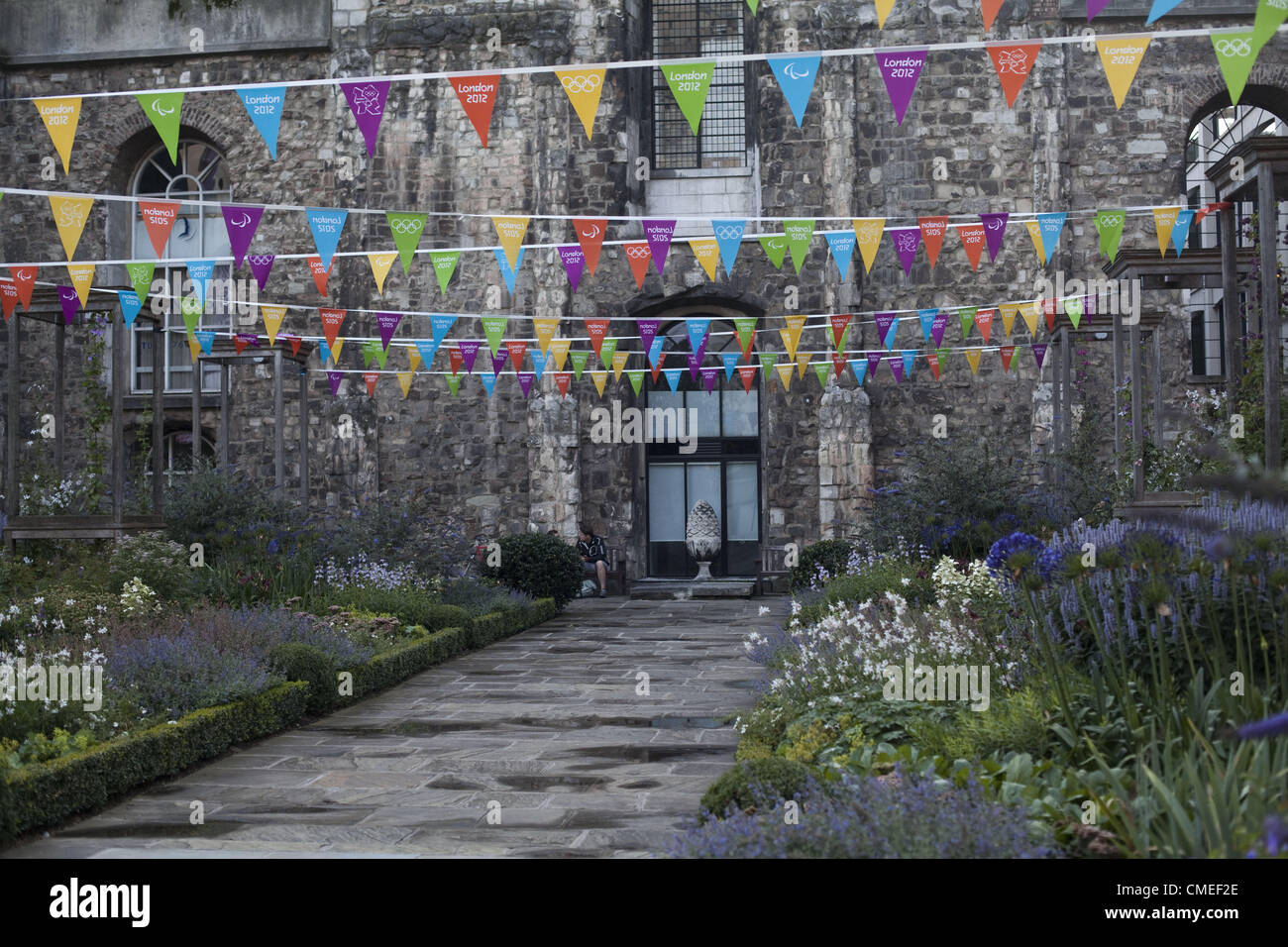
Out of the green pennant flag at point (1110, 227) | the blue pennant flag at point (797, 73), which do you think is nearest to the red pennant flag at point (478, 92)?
the blue pennant flag at point (797, 73)

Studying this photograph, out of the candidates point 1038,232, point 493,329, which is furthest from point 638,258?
point 1038,232

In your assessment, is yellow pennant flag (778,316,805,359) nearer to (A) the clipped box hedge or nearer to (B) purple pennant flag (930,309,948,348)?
(B) purple pennant flag (930,309,948,348)

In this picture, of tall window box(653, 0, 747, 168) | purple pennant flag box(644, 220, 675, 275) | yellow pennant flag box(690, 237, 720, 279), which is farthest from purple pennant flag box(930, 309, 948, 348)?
purple pennant flag box(644, 220, 675, 275)

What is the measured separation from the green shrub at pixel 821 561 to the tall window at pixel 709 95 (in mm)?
6475

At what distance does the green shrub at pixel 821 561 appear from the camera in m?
16.0

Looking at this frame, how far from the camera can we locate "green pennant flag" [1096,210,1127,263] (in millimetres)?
11195

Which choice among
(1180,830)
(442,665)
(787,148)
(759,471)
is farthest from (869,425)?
(1180,830)

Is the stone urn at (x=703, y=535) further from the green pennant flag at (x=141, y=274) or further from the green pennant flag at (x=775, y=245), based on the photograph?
the green pennant flag at (x=141, y=274)

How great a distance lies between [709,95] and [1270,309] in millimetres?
13497

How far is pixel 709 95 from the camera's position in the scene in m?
19.8

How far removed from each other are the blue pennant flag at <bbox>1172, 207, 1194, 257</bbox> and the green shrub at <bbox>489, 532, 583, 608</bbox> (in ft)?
27.4

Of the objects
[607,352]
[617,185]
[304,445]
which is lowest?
[304,445]

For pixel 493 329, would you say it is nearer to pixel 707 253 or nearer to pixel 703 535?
pixel 707 253
